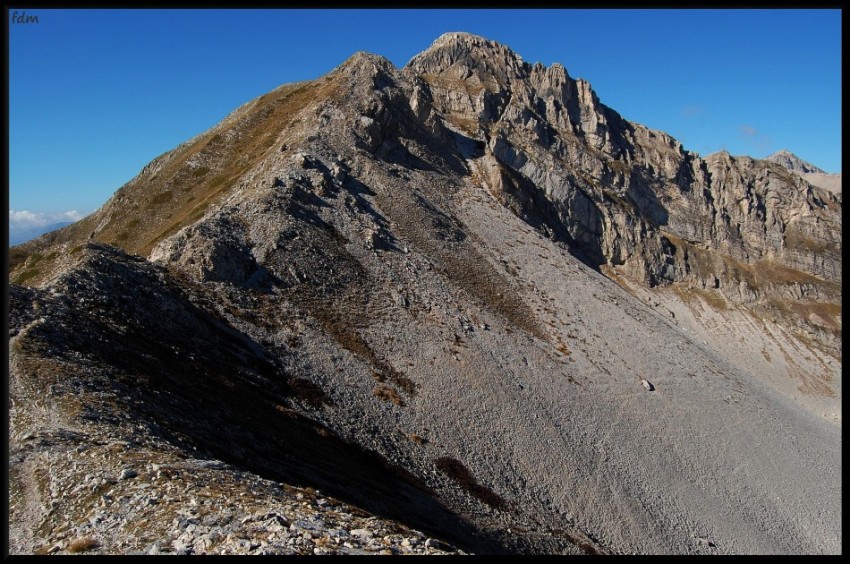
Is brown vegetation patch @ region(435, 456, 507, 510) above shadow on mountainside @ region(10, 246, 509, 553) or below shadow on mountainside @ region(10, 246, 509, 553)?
below

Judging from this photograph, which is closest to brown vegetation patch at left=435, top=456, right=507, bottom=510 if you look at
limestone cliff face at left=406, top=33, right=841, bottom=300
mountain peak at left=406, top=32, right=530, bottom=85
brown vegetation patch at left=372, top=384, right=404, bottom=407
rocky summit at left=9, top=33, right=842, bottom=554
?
rocky summit at left=9, top=33, right=842, bottom=554

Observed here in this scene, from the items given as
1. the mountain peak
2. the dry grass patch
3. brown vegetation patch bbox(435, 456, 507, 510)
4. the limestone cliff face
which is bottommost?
brown vegetation patch bbox(435, 456, 507, 510)

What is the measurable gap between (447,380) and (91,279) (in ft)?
92.6

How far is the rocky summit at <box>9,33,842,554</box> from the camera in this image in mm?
18031

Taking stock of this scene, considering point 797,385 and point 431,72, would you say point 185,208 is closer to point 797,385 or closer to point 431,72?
point 431,72

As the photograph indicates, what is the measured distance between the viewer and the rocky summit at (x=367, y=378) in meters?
18.0

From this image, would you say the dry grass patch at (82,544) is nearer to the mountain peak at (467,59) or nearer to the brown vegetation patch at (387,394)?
the brown vegetation patch at (387,394)

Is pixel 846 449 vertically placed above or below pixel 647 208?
below

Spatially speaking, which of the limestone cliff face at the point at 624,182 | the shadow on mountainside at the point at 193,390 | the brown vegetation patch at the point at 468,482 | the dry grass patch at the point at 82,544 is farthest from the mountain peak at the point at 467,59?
the dry grass patch at the point at 82,544

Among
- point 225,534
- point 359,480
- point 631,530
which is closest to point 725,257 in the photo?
point 631,530

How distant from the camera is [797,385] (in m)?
110

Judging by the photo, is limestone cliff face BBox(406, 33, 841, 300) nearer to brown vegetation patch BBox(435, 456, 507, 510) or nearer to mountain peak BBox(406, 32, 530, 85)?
mountain peak BBox(406, 32, 530, 85)

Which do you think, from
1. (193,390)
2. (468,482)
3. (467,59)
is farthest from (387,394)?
(467,59)

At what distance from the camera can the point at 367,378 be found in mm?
43156
